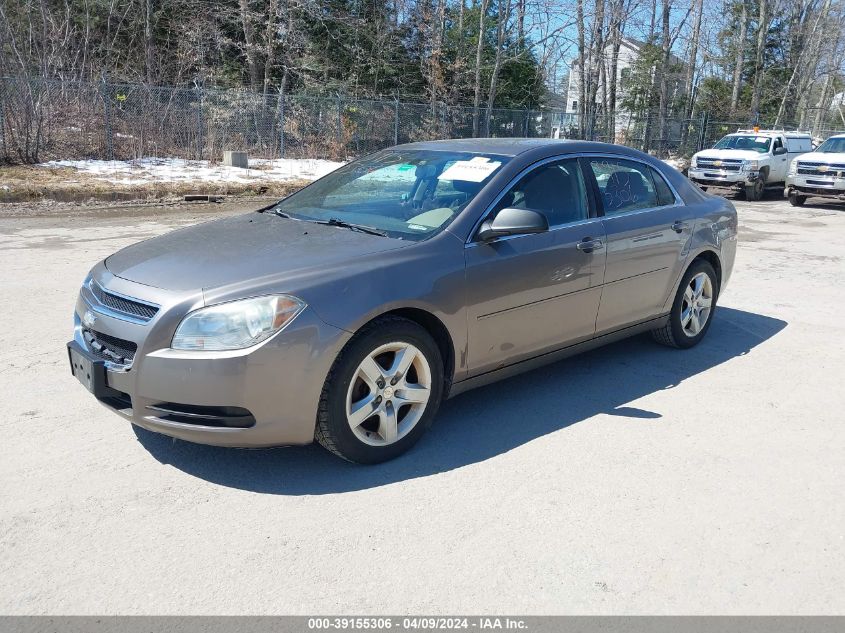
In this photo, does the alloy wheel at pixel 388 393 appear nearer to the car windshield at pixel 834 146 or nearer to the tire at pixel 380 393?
the tire at pixel 380 393

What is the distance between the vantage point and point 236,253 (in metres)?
4.02

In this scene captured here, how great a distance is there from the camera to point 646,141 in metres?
34.3

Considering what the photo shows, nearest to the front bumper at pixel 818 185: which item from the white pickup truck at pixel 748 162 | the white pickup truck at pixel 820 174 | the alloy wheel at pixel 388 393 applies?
the white pickup truck at pixel 820 174

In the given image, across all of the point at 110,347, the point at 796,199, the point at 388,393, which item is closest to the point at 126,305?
the point at 110,347

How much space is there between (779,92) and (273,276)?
167 feet

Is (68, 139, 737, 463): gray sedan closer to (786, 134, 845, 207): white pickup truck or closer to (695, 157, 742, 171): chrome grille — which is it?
(786, 134, 845, 207): white pickup truck

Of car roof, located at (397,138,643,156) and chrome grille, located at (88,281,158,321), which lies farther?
car roof, located at (397,138,643,156)

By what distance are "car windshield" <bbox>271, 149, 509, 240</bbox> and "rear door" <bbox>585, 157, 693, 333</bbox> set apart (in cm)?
98

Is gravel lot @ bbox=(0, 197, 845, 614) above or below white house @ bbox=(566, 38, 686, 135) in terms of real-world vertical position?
below

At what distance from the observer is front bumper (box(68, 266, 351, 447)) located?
3473mm

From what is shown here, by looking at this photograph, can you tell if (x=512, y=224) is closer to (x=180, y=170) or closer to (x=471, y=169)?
(x=471, y=169)

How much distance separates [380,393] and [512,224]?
121 centimetres

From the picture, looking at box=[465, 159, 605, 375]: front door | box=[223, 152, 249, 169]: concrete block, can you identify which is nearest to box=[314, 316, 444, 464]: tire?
box=[465, 159, 605, 375]: front door

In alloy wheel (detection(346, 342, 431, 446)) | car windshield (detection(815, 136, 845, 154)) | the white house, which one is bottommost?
alloy wheel (detection(346, 342, 431, 446))
